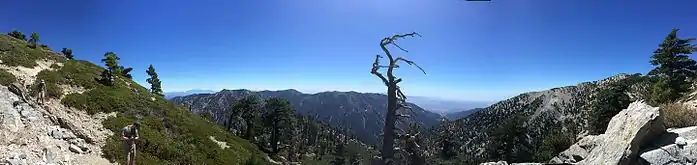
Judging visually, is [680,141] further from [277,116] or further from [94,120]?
[277,116]

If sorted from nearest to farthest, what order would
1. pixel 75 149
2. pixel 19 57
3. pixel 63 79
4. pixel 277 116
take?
pixel 75 149, pixel 63 79, pixel 19 57, pixel 277 116

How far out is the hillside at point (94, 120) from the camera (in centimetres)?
2305

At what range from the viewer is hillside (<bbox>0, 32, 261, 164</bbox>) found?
23.0 meters

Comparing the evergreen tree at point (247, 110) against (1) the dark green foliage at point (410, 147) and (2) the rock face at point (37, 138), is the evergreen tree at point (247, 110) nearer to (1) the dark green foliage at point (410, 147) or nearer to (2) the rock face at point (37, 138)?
(2) the rock face at point (37, 138)

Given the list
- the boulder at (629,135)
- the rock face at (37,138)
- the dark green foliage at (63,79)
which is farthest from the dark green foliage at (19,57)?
the boulder at (629,135)

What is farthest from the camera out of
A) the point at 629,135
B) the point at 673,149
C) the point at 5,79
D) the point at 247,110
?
the point at 247,110

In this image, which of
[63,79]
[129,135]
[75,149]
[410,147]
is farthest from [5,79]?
[410,147]

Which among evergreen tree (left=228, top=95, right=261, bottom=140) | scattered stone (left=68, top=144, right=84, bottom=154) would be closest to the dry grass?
scattered stone (left=68, top=144, right=84, bottom=154)

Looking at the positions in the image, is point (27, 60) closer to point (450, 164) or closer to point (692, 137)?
point (692, 137)

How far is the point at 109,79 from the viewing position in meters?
44.9

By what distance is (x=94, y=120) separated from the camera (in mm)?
30500

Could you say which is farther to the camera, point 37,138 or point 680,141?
point 37,138

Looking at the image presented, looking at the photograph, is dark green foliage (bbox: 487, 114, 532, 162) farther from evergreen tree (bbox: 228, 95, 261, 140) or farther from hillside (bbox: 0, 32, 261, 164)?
evergreen tree (bbox: 228, 95, 261, 140)

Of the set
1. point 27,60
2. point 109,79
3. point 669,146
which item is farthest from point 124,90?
point 669,146
